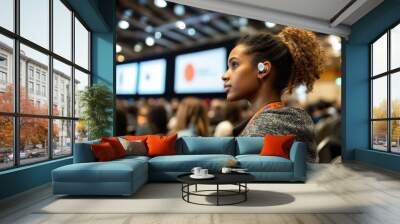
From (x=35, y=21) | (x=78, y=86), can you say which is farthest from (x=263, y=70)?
(x=35, y=21)

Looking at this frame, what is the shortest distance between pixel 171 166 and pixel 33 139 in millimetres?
2046

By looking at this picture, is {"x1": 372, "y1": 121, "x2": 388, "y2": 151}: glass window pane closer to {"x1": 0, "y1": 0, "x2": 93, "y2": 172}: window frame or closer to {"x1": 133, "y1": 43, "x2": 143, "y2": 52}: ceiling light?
{"x1": 133, "y1": 43, "x2": 143, "y2": 52}: ceiling light

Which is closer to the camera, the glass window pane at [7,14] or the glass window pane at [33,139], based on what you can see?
the glass window pane at [7,14]

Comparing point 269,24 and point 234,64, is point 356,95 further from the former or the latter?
point 234,64

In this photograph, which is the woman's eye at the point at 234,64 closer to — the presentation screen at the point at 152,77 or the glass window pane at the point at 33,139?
the presentation screen at the point at 152,77

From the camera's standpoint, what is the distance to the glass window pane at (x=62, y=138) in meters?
6.34

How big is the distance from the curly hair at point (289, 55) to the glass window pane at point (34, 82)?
12.9 feet

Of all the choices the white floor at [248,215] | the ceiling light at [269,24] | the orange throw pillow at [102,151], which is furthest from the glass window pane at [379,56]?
the orange throw pillow at [102,151]

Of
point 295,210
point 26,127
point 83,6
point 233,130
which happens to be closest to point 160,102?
point 233,130

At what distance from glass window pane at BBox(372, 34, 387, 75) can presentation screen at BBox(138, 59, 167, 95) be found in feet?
15.6

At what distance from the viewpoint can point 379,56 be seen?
8.55m

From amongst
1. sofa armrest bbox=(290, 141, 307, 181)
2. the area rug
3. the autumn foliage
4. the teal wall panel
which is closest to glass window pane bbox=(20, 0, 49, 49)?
the autumn foliage

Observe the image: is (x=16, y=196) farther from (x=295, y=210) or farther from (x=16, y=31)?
(x=295, y=210)

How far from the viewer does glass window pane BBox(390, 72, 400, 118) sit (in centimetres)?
765
